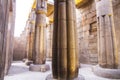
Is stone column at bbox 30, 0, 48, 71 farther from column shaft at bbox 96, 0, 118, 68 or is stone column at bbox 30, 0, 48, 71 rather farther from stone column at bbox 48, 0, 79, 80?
column shaft at bbox 96, 0, 118, 68

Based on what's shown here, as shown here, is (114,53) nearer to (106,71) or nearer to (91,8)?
(106,71)

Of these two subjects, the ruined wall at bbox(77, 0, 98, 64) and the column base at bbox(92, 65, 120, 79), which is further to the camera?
the ruined wall at bbox(77, 0, 98, 64)

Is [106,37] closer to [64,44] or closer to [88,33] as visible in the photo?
[64,44]

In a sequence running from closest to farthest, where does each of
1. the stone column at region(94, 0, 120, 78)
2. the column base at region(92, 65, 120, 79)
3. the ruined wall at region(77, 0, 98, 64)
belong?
the column base at region(92, 65, 120, 79), the stone column at region(94, 0, 120, 78), the ruined wall at region(77, 0, 98, 64)

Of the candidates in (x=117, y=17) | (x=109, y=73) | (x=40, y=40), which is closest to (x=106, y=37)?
(x=109, y=73)

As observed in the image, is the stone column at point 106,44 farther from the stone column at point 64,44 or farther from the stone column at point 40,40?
the stone column at point 40,40

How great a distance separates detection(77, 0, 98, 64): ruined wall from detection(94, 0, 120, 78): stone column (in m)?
2.84

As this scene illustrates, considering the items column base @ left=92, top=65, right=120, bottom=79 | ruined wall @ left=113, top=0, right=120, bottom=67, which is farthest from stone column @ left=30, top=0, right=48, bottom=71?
ruined wall @ left=113, top=0, right=120, bottom=67

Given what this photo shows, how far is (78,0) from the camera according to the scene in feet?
31.1

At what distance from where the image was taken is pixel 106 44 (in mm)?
5184

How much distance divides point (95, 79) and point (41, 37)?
3681mm

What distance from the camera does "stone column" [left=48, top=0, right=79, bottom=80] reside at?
3.39 metres

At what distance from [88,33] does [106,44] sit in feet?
12.6

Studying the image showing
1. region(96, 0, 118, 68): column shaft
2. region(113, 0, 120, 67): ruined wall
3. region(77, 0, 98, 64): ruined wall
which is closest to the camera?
region(96, 0, 118, 68): column shaft
